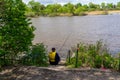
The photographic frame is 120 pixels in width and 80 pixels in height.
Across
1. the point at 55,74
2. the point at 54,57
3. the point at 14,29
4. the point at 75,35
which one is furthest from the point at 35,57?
the point at 75,35

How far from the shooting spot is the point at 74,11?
112562 mm

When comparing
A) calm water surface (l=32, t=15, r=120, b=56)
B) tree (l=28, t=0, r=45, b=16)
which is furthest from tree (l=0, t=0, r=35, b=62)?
tree (l=28, t=0, r=45, b=16)

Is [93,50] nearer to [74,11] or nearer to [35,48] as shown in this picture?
[35,48]

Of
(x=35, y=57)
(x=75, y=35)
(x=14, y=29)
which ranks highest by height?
(x=14, y=29)

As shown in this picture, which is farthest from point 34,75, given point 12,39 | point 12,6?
point 12,6

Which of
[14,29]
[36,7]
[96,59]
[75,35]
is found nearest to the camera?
[14,29]

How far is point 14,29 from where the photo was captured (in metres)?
10.6

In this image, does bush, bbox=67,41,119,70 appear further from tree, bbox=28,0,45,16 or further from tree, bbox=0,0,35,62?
tree, bbox=28,0,45,16

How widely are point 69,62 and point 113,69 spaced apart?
2552mm

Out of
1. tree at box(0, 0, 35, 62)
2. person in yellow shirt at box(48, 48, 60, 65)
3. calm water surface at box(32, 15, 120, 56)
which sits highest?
tree at box(0, 0, 35, 62)

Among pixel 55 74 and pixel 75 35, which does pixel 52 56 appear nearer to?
pixel 55 74

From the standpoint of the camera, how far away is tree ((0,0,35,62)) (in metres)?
10.4

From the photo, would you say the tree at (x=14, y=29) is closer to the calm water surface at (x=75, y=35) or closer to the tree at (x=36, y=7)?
the calm water surface at (x=75, y=35)

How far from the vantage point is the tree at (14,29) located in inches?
409
